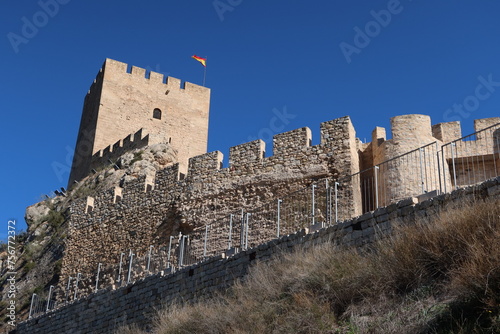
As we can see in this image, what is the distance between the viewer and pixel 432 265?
8070mm

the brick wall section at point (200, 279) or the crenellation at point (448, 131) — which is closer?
the brick wall section at point (200, 279)

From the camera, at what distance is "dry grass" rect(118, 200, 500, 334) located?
7.00m

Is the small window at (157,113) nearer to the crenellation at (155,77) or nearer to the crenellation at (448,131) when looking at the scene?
the crenellation at (155,77)

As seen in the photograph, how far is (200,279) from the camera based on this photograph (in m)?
12.6

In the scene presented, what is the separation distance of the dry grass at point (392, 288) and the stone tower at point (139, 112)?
20253mm

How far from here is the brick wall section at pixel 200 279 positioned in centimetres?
938

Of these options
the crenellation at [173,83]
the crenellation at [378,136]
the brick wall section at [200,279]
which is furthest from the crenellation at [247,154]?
the crenellation at [173,83]

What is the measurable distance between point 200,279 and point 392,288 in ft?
17.6

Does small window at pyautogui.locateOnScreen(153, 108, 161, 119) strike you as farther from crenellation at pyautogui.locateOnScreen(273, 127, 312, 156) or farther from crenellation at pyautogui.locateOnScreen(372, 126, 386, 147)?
crenellation at pyautogui.locateOnScreen(372, 126, 386, 147)

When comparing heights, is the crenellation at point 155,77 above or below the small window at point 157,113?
above

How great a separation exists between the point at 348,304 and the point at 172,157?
57.3ft

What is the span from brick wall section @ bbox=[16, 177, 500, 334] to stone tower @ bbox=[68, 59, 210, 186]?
1374 cm

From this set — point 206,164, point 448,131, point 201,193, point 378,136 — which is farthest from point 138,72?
point 448,131

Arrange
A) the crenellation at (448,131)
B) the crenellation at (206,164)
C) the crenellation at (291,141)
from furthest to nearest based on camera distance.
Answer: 1. the crenellation at (206,164)
2. the crenellation at (291,141)
3. the crenellation at (448,131)
